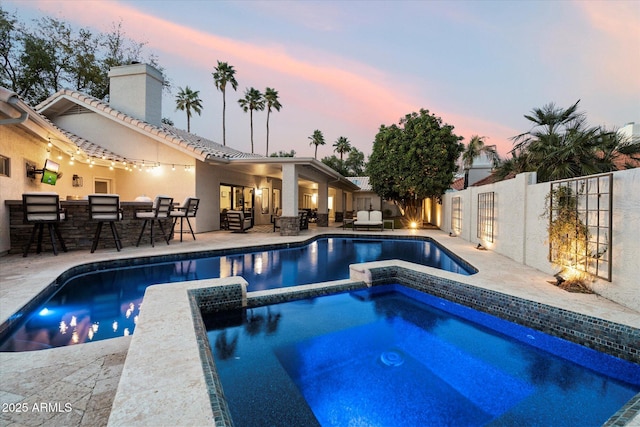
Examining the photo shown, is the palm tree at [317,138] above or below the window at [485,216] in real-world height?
above

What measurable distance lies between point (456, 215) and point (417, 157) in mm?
3991

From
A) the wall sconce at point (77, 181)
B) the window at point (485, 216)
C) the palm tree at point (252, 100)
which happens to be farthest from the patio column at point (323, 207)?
the palm tree at point (252, 100)

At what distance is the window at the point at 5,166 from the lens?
288 inches

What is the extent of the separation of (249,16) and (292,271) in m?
12.7

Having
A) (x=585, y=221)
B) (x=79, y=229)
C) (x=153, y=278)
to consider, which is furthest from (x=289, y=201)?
(x=585, y=221)

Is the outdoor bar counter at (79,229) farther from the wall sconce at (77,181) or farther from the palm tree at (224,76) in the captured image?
the palm tree at (224,76)

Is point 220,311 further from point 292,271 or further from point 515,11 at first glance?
point 515,11

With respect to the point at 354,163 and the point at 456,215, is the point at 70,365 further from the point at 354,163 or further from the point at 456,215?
the point at 354,163

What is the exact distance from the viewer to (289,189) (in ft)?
40.3

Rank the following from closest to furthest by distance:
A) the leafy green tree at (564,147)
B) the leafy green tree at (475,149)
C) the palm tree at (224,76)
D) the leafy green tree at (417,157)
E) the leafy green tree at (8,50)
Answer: the leafy green tree at (564,147), the leafy green tree at (417,157), the leafy green tree at (8,50), the leafy green tree at (475,149), the palm tree at (224,76)

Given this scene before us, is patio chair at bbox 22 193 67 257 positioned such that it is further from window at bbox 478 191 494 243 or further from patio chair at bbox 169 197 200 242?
window at bbox 478 191 494 243

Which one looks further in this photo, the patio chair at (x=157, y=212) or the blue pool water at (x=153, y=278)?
the patio chair at (x=157, y=212)

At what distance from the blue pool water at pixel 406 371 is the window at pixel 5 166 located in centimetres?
737

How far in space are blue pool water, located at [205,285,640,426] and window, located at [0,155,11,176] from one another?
7368 millimetres
